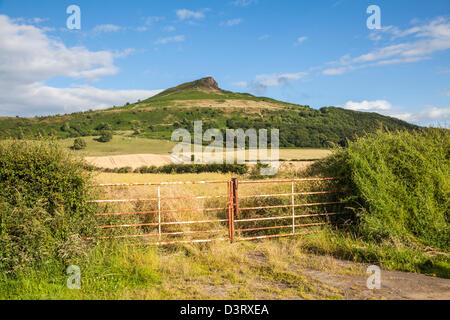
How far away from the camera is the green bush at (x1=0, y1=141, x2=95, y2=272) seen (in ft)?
16.8

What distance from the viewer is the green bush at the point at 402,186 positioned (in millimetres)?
6754

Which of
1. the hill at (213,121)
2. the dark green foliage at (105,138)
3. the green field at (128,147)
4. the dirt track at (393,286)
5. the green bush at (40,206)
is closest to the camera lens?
the dirt track at (393,286)

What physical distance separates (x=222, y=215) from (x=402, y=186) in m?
5.30

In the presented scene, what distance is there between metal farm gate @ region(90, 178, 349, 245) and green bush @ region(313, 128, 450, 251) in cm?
91

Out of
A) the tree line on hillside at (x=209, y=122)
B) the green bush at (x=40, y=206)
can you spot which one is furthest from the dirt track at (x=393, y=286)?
the tree line on hillside at (x=209, y=122)

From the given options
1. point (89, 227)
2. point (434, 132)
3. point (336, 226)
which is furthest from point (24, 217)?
point (434, 132)

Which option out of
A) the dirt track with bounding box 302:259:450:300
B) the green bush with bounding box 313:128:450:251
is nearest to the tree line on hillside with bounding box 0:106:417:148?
the green bush with bounding box 313:128:450:251

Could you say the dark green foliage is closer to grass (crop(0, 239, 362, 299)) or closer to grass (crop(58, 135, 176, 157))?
grass (crop(58, 135, 176, 157))

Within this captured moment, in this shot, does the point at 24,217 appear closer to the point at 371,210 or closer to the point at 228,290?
the point at 228,290

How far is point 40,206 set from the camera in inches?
217

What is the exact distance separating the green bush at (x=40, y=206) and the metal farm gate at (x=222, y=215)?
645mm
